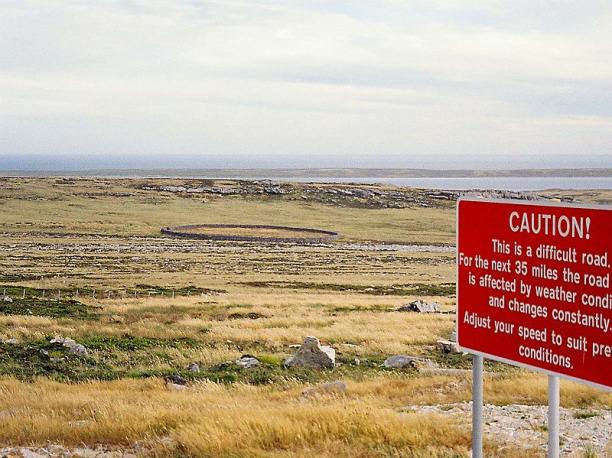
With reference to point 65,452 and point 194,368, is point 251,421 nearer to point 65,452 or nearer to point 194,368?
point 65,452

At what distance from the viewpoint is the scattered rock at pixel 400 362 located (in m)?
17.0

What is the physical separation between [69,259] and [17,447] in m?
54.7

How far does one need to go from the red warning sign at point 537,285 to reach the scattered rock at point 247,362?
1090cm

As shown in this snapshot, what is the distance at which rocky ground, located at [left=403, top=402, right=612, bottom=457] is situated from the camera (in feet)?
27.7

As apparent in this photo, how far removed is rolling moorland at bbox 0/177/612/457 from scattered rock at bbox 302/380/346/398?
0.15 ft

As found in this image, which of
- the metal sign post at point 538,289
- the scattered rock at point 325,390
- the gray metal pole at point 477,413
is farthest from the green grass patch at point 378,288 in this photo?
the metal sign post at point 538,289

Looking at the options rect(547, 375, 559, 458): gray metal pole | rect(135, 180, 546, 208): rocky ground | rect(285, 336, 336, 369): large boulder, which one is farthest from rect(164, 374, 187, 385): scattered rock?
rect(135, 180, 546, 208): rocky ground

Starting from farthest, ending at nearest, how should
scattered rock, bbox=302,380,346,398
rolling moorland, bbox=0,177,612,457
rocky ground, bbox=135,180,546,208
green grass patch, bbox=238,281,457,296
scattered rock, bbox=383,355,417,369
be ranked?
rocky ground, bbox=135,180,546,208 < green grass patch, bbox=238,281,457,296 < scattered rock, bbox=383,355,417,369 < scattered rock, bbox=302,380,346,398 < rolling moorland, bbox=0,177,612,457

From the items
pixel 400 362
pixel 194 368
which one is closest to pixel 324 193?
pixel 400 362

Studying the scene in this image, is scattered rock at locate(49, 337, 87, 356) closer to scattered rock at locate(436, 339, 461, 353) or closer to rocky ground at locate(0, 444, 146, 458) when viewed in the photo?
scattered rock at locate(436, 339, 461, 353)

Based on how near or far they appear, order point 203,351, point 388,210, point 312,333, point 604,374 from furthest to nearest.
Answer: point 388,210 < point 312,333 < point 203,351 < point 604,374

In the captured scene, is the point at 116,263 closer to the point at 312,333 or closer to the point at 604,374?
the point at 312,333

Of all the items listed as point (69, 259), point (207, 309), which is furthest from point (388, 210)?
point (207, 309)

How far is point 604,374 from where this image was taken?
190 inches
